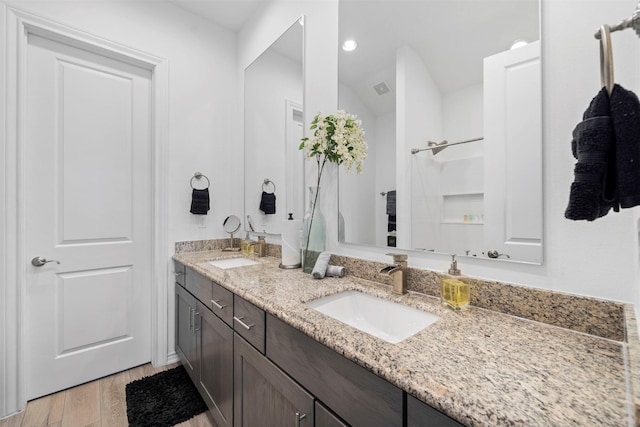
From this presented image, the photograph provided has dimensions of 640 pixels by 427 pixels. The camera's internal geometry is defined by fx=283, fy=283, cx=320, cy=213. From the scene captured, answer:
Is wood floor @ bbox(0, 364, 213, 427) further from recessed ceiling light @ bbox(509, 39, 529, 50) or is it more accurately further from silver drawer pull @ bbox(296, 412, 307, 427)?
recessed ceiling light @ bbox(509, 39, 529, 50)

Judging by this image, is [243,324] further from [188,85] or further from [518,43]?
[188,85]

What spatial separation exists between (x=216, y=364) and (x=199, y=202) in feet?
4.01

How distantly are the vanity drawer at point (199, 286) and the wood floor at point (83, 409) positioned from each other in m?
0.68

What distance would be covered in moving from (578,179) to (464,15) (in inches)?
33.6

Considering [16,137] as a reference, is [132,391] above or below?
below

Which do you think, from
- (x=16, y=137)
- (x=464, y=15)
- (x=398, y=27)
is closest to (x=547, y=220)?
(x=464, y=15)

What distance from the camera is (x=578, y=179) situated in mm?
513

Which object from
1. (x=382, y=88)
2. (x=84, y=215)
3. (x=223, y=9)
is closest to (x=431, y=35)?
(x=382, y=88)

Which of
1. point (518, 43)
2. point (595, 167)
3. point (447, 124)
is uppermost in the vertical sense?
point (518, 43)

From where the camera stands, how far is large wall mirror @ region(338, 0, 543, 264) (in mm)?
899

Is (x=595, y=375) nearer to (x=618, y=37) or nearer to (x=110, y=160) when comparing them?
(x=618, y=37)

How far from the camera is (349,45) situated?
146 centimetres

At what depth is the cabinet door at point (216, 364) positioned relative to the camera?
4.20 feet

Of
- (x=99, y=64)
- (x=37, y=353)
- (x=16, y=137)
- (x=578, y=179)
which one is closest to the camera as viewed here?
(x=578, y=179)
